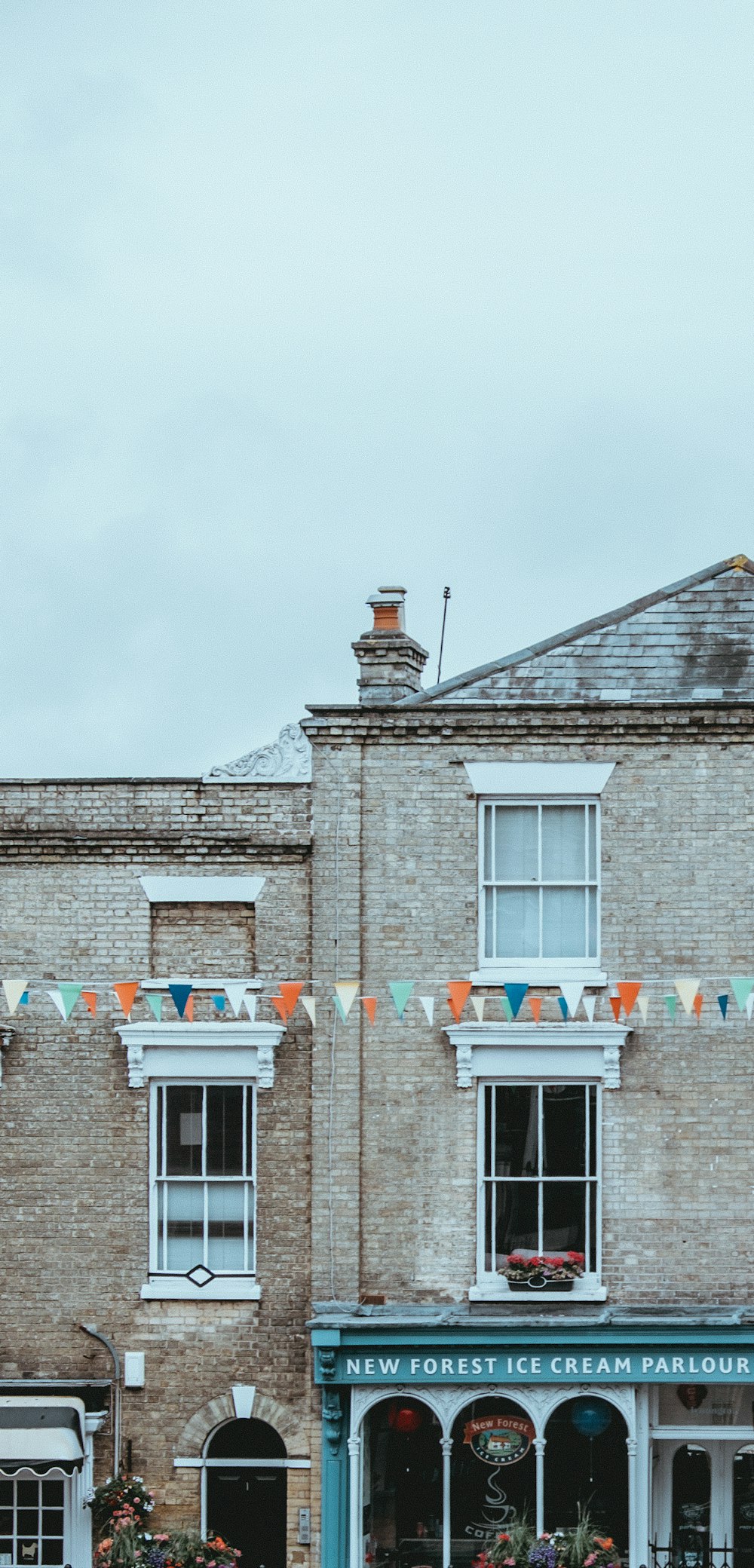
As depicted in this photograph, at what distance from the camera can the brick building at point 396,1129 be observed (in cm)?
2047

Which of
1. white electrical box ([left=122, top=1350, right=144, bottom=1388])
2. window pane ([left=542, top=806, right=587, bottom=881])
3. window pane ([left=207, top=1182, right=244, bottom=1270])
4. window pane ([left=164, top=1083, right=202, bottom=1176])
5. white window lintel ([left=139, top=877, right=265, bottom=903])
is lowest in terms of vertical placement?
white electrical box ([left=122, top=1350, right=144, bottom=1388])

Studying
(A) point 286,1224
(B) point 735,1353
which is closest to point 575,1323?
(B) point 735,1353

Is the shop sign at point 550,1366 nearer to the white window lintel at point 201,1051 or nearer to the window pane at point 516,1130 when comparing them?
the window pane at point 516,1130

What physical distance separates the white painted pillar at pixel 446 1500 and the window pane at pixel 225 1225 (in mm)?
2563

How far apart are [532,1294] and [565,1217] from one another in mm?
812

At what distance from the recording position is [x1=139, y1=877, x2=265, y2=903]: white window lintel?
21156 millimetres

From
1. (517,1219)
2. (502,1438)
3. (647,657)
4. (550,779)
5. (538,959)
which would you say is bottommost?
(502,1438)

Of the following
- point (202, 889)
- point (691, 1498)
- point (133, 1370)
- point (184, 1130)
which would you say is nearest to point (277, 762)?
point (202, 889)

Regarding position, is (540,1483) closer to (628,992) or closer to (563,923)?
(628,992)

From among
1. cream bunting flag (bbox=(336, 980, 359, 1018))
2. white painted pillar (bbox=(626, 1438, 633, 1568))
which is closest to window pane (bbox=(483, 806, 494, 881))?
cream bunting flag (bbox=(336, 980, 359, 1018))

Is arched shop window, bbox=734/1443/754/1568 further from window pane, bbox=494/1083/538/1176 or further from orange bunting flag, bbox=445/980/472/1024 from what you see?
orange bunting flag, bbox=445/980/472/1024

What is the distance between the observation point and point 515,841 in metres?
21.1

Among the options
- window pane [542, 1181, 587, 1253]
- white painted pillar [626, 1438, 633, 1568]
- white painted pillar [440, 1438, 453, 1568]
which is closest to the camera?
white painted pillar [626, 1438, 633, 1568]

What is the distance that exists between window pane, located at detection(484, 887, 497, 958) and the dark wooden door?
209 inches
